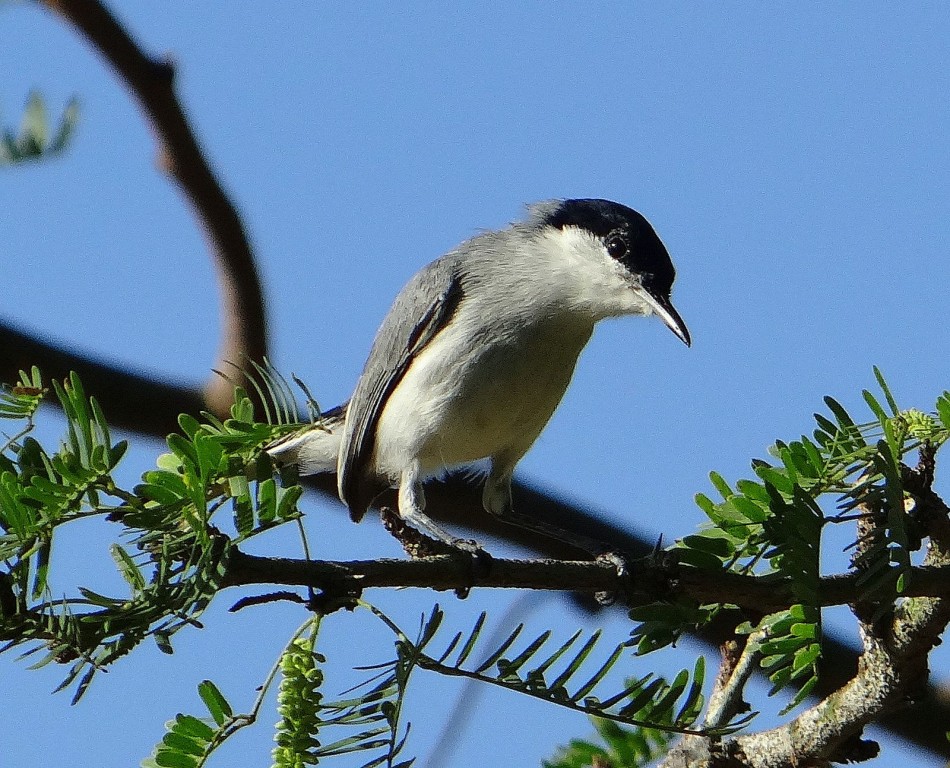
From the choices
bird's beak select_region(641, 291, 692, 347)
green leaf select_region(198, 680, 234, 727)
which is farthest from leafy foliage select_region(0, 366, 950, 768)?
→ bird's beak select_region(641, 291, 692, 347)

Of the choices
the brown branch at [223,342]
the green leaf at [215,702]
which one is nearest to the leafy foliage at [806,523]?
the green leaf at [215,702]

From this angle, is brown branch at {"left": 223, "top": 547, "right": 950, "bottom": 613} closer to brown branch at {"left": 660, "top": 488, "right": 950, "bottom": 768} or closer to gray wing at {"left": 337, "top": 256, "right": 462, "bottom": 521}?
brown branch at {"left": 660, "top": 488, "right": 950, "bottom": 768}

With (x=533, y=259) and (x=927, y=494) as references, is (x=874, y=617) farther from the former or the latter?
(x=533, y=259)

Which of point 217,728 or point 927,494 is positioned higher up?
point 927,494

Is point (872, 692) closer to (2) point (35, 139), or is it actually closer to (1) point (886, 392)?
(1) point (886, 392)

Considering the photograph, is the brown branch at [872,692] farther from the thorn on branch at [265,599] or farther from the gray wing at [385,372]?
the gray wing at [385,372]

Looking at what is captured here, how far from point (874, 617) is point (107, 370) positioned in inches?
110

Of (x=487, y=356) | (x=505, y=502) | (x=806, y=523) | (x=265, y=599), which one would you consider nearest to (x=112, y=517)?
(x=265, y=599)

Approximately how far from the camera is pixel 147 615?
5.01 feet

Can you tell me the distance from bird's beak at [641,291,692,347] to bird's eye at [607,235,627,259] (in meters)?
0.23

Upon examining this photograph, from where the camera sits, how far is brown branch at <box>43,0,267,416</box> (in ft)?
12.8

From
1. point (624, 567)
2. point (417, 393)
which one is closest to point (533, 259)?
point (417, 393)

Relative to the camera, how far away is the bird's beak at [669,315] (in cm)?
381

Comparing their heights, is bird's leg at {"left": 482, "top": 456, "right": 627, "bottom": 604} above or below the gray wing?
below
